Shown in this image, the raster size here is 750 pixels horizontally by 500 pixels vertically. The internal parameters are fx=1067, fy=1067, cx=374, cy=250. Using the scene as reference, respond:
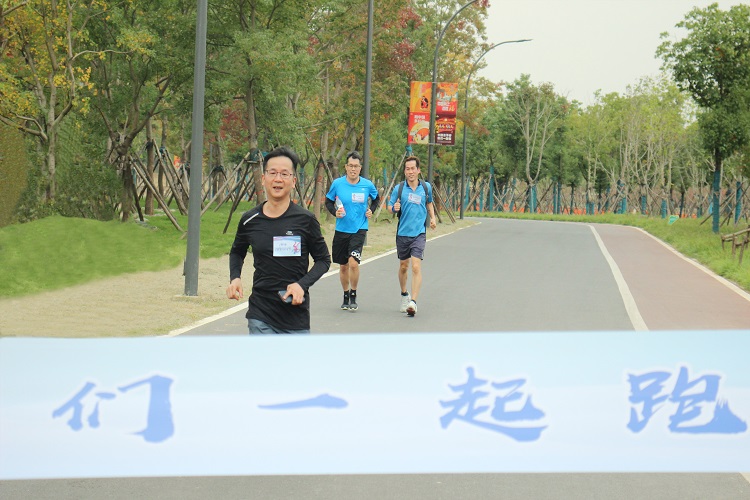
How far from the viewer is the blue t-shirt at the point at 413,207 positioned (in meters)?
12.8

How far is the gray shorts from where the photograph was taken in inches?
505

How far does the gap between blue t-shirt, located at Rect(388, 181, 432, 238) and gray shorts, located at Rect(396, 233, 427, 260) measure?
52mm

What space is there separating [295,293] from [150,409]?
59.3 inches

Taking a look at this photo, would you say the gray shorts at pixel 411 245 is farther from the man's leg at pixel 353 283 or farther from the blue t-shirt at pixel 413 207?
the man's leg at pixel 353 283

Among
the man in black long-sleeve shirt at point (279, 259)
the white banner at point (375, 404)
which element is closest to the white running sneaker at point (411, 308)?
the man in black long-sleeve shirt at point (279, 259)

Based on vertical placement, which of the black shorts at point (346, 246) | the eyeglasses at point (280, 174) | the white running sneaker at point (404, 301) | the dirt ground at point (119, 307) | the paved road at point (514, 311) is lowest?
the dirt ground at point (119, 307)

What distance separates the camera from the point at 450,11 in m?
47.5

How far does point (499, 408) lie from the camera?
4391 millimetres

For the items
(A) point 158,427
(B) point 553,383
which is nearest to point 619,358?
(B) point 553,383

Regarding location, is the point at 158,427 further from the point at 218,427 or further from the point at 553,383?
the point at 553,383

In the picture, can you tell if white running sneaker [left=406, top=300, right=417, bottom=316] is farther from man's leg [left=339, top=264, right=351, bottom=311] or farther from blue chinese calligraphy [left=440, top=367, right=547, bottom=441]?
blue chinese calligraphy [left=440, top=367, right=547, bottom=441]

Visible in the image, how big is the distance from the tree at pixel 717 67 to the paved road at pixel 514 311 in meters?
4.40

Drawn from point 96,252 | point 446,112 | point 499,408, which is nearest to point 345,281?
point 96,252

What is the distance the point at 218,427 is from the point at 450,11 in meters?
45.0
